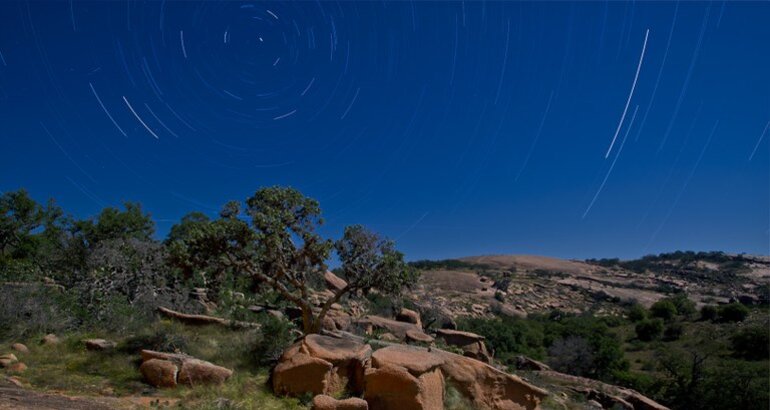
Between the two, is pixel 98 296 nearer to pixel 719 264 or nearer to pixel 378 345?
pixel 378 345

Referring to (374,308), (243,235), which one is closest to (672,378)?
(374,308)

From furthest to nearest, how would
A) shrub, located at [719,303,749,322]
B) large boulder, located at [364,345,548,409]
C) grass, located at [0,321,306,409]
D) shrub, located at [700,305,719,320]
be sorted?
1. shrub, located at [700,305,719,320]
2. shrub, located at [719,303,749,322]
3. large boulder, located at [364,345,548,409]
4. grass, located at [0,321,306,409]

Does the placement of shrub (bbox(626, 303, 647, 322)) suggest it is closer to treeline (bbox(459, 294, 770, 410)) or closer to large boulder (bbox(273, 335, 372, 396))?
treeline (bbox(459, 294, 770, 410))

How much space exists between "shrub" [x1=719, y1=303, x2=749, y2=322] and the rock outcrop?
2320 inches

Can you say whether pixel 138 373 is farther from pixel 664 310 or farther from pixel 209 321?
pixel 664 310

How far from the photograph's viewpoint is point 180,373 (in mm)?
11180

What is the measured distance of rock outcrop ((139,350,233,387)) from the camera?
11.1m

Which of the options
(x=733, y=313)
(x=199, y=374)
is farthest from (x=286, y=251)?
(x=733, y=313)

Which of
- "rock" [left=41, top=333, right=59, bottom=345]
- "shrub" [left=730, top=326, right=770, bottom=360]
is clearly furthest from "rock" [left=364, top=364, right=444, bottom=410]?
"shrub" [left=730, top=326, right=770, bottom=360]

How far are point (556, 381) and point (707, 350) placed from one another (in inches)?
947

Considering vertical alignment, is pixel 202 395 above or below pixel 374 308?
below

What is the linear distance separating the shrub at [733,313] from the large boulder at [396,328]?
150ft

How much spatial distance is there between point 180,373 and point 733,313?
200ft

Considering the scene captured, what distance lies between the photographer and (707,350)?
39.0 m
